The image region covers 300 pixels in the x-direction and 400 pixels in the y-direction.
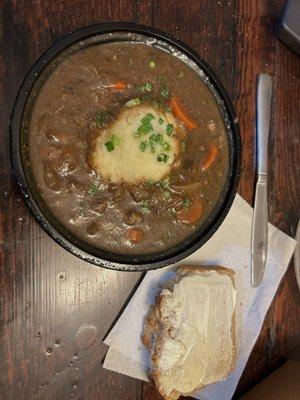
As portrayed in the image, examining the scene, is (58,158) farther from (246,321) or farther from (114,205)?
(246,321)

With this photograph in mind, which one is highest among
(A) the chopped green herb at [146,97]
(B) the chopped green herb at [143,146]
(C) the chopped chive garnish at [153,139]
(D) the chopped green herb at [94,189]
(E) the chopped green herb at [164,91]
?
(E) the chopped green herb at [164,91]

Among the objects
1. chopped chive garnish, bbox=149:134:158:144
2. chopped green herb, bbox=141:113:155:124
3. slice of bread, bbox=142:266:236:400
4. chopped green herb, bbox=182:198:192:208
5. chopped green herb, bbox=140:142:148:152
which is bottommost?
slice of bread, bbox=142:266:236:400

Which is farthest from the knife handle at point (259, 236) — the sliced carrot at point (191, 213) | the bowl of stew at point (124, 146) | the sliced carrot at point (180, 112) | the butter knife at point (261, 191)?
the sliced carrot at point (180, 112)

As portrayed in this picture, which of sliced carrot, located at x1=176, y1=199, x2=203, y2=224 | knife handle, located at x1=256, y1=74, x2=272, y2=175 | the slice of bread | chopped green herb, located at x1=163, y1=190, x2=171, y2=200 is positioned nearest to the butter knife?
knife handle, located at x1=256, y1=74, x2=272, y2=175

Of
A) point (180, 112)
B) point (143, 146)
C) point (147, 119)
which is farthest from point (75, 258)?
point (180, 112)

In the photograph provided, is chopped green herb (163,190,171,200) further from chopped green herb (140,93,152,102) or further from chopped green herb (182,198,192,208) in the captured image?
chopped green herb (140,93,152,102)

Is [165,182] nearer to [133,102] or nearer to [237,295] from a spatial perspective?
[133,102]

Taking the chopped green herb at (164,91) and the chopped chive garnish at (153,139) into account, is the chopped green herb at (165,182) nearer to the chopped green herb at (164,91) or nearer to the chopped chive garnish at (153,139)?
the chopped chive garnish at (153,139)
